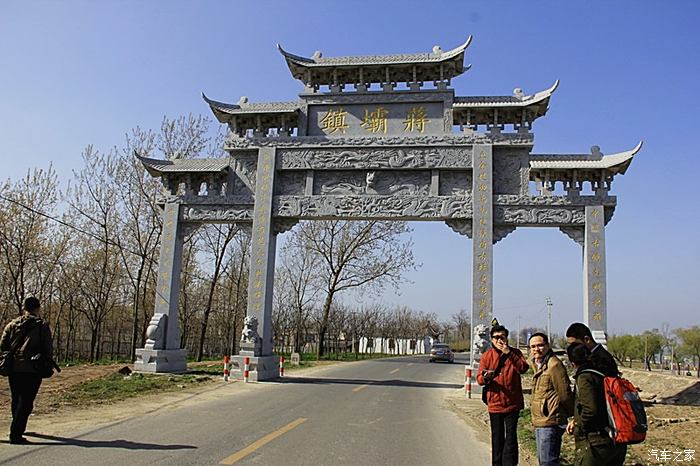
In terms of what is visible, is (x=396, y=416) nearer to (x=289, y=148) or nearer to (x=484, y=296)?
(x=484, y=296)

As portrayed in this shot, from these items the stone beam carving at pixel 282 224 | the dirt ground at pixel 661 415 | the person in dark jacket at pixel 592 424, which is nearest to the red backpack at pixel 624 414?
the person in dark jacket at pixel 592 424

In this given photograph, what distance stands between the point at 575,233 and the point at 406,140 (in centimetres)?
511

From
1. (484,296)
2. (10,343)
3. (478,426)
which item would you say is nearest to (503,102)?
(484,296)

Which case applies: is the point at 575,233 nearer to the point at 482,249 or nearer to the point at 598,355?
the point at 482,249

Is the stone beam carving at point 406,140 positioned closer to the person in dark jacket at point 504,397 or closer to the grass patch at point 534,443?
the grass patch at point 534,443

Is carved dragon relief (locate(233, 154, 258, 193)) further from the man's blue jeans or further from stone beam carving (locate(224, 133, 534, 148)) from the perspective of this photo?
the man's blue jeans

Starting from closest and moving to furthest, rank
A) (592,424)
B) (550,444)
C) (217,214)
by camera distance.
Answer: (592,424) → (550,444) → (217,214)

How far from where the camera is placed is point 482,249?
14.4m

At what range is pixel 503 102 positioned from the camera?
14852 mm

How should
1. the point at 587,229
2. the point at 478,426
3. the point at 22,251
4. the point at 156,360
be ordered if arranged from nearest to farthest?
the point at 478,426
the point at 587,229
the point at 156,360
the point at 22,251

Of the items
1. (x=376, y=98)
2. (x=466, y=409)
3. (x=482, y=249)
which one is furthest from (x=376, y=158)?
(x=466, y=409)

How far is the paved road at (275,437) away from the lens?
5500 mm

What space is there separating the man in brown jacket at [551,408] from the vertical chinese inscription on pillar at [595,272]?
10294 mm

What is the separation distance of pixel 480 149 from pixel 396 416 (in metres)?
8.24
